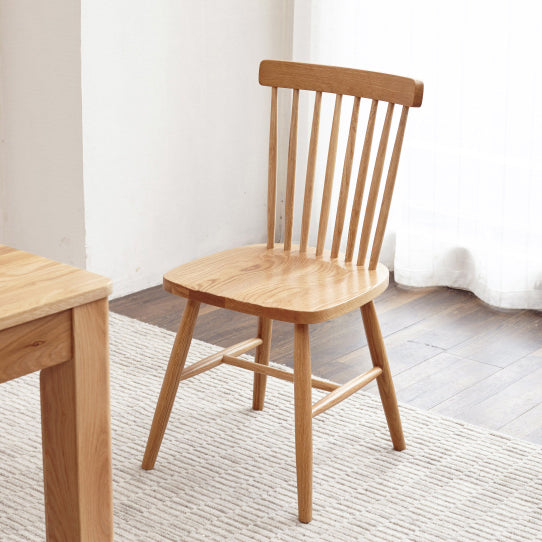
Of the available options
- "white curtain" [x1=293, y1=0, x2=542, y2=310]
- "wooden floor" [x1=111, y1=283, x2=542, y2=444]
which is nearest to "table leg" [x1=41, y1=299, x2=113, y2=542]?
"wooden floor" [x1=111, y1=283, x2=542, y2=444]

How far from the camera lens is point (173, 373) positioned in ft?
6.26

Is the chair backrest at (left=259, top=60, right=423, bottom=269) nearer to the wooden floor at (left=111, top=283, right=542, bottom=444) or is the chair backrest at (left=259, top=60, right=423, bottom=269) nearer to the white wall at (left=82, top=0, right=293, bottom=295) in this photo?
the wooden floor at (left=111, top=283, right=542, bottom=444)

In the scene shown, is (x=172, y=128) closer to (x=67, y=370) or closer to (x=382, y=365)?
(x=382, y=365)

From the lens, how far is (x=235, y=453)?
6.82 ft

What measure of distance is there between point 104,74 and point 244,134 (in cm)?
69

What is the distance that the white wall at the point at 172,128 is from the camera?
2.85 metres

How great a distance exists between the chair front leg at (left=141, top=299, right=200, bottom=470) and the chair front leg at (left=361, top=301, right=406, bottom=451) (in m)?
0.37

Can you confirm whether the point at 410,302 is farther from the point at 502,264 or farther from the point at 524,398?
the point at 524,398

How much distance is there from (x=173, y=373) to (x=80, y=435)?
0.67m

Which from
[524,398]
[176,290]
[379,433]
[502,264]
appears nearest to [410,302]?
[502,264]

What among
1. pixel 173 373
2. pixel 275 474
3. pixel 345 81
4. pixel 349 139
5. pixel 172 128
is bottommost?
pixel 275 474

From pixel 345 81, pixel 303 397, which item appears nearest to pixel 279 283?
pixel 303 397

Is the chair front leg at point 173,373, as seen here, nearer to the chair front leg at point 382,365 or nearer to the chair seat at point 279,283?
the chair seat at point 279,283

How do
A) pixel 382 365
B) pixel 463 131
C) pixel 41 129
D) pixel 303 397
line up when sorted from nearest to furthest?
1. pixel 303 397
2. pixel 382 365
3. pixel 41 129
4. pixel 463 131
